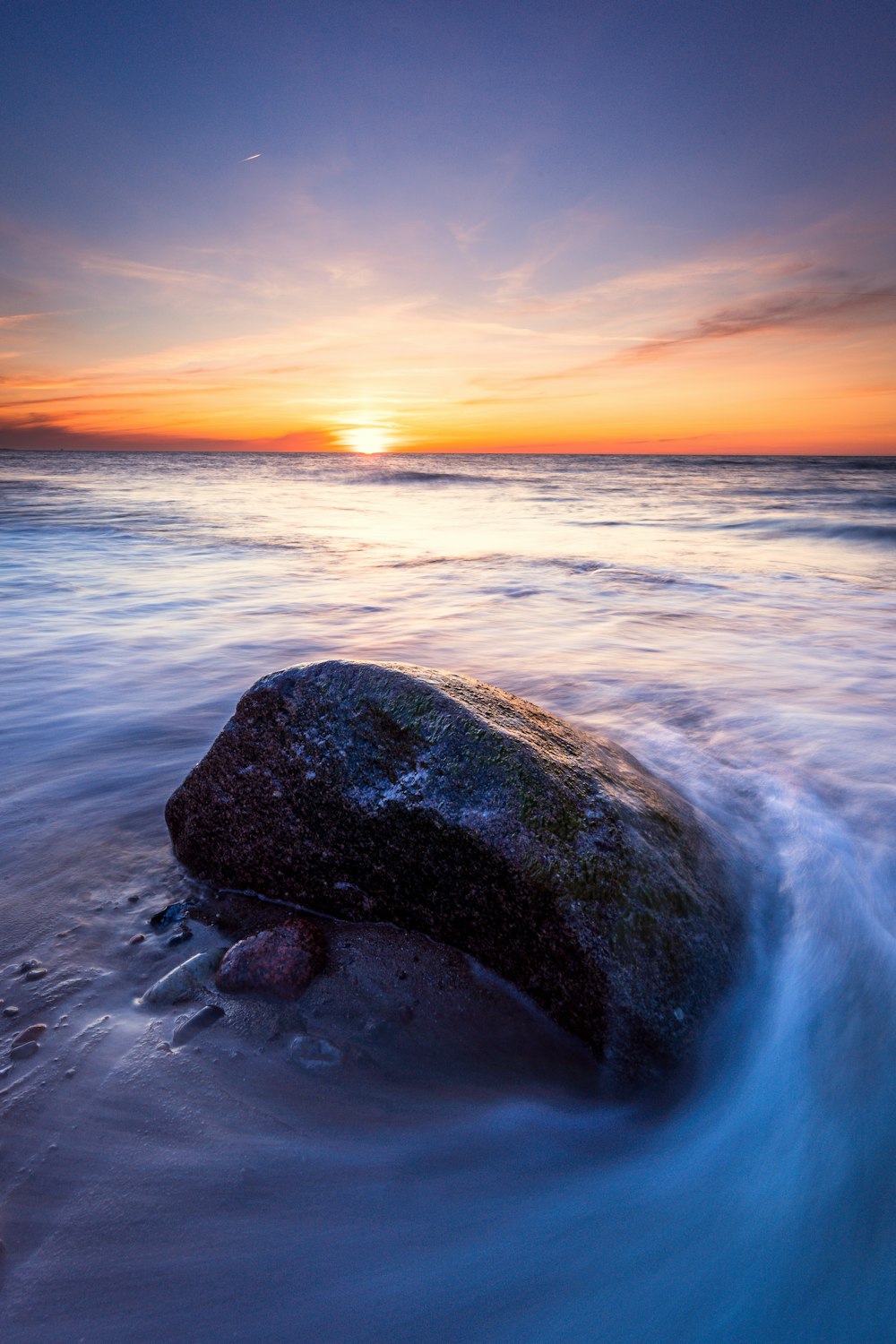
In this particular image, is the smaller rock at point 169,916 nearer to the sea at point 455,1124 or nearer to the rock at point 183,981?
the sea at point 455,1124

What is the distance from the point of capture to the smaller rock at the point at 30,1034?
2133 millimetres

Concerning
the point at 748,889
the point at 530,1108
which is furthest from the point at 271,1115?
the point at 748,889

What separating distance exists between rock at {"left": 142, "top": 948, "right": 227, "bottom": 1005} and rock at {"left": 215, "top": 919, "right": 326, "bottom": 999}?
0.05 m

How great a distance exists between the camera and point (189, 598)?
359 inches

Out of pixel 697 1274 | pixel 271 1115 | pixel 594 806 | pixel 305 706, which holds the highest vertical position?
pixel 305 706

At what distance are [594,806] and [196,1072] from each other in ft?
4.84

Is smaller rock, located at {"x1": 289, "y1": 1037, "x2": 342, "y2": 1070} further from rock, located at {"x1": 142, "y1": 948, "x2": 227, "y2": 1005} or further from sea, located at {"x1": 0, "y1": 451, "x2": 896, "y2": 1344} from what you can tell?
rock, located at {"x1": 142, "y1": 948, "x2": 227, "y2": 1005}

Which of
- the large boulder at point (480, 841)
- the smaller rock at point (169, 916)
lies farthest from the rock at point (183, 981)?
the large boulder at point (480, 841)

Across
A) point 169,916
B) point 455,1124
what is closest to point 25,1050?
point 169,916

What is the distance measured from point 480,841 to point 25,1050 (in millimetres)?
1491

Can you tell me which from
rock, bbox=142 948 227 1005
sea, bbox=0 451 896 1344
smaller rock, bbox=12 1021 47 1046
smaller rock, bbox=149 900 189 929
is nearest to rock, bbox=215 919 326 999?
rock, bbox=142 948 227 1005

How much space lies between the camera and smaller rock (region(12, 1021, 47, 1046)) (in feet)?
7.00

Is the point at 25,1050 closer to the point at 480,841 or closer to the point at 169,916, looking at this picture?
the point at 169,916

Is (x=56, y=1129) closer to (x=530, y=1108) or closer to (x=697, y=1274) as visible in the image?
(x=530, y=1108)
